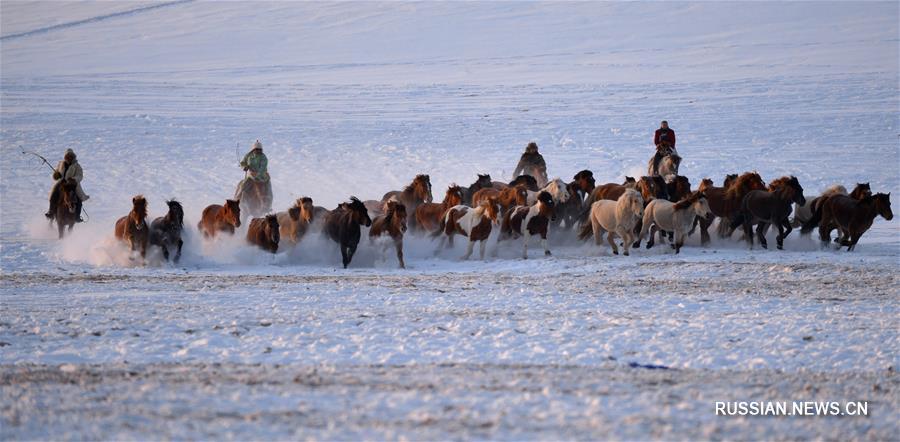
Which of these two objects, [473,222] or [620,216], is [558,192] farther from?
[473,222]

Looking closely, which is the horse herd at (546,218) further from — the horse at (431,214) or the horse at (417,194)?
the horse at (417,194)

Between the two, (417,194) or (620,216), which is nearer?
(620,216)

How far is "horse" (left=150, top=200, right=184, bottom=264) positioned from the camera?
1653cm

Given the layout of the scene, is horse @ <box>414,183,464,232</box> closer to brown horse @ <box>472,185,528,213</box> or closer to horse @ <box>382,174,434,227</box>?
brown horse @ <box>472,185,528,213</box>

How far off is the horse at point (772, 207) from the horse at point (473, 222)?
12.2 ft

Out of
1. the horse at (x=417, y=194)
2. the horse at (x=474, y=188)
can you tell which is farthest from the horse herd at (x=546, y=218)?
the horse at (x=474, y=188)

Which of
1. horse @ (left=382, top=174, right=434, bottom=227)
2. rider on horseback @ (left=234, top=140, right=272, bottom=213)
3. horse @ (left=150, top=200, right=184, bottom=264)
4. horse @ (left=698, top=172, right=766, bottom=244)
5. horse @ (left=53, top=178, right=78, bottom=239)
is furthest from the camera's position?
rider on horseback @ (left=234, top=140, right=272, bottom=213)

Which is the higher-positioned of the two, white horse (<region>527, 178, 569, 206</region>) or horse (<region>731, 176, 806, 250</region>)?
white horse (<region>527, 178, 569, 206</region>)

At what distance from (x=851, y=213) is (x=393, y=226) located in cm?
664

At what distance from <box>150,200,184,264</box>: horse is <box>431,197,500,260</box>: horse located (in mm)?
3945

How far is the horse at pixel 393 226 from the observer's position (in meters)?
16.5

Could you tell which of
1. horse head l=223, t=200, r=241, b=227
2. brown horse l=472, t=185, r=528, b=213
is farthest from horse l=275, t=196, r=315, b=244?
brown horse l=472, t=185, r=528, b=213

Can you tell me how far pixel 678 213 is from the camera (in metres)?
17.1

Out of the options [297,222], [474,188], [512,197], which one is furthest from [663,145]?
[297,222]
